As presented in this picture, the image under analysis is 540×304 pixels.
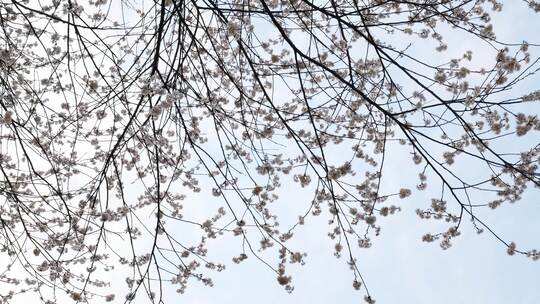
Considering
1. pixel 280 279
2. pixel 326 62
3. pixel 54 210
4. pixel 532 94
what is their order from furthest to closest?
pixel 326 62, pixel 54 210, pixel 280 279, pixel 532 94

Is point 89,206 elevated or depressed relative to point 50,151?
depressed

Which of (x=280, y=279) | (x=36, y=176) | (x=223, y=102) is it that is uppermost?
A: (x=223, y=102)

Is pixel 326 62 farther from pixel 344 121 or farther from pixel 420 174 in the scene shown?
pixel 420 174

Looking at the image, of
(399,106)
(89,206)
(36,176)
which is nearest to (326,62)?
(399,106)

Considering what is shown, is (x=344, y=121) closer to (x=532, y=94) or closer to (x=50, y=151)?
(x=532, y=94)

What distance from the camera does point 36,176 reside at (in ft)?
15.3

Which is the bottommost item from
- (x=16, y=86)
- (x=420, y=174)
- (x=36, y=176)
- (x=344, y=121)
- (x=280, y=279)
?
(x=280, y=279)

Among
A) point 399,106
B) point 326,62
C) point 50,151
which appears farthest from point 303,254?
point 50,151

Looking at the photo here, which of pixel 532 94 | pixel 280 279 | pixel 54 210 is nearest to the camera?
pixel 532 94

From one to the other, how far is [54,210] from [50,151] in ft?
2.42

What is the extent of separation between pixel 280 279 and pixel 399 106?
6.21ft

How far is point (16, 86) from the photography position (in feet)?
17.7

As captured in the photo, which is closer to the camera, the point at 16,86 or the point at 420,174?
the point at 420,174

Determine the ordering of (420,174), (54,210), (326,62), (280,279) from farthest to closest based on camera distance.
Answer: (326,62)
(54,210)
(420,174)
(280,279)
